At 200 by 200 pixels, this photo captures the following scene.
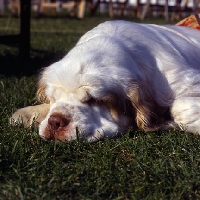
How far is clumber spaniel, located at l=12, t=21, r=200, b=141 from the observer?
3.00m

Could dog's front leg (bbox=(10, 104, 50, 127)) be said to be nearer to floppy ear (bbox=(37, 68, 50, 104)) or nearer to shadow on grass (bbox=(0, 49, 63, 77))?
floppy ear (bbox=(37, 68, 50, 104))

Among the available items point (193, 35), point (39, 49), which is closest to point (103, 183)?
point (193, 35)

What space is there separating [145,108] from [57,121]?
0.59m

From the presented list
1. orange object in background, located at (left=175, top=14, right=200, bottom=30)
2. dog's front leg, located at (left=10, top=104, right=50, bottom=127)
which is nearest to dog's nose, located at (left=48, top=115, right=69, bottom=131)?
dog's front leg, located at (left=10, top=104, right=50, bottom=127)

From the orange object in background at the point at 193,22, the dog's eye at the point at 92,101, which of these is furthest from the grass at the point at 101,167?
the orange object in background at the point at 193,22

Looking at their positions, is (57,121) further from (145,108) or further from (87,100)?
(145,108)

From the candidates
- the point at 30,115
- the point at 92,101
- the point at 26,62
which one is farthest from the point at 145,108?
the point at 26,62

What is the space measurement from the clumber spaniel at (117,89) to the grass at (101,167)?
0.10 metres

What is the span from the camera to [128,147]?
9.27 feet

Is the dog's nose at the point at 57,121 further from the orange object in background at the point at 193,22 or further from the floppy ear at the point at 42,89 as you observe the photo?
the orange object in background at the point at 193,22

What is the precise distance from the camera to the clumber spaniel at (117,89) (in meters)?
3.00

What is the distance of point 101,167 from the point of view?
8.27 ft

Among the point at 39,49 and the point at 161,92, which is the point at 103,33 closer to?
the point at 161,92

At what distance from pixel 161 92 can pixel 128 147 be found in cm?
61
